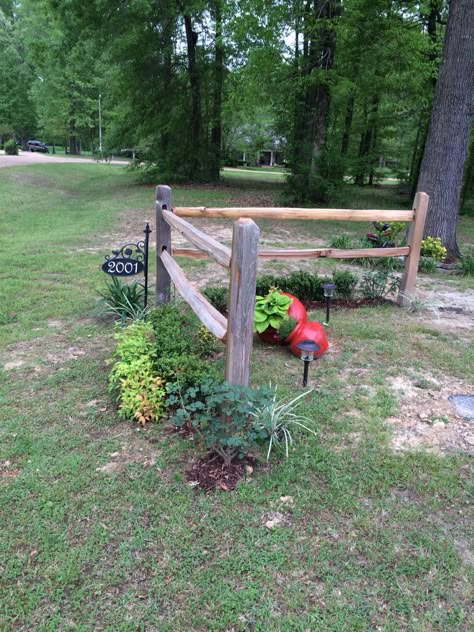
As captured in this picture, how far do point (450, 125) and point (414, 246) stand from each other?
3676mm

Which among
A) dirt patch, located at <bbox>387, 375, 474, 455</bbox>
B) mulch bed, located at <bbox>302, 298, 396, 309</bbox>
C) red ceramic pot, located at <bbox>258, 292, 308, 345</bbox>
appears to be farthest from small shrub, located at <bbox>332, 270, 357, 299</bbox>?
dirt patch, located at <bbox>387, 375, 474, 455</bbox>

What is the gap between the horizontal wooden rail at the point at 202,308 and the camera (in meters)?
2.52

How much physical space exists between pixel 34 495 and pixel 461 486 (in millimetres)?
2074

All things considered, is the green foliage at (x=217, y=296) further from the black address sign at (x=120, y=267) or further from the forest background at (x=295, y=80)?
the forest background at (x=295, y=80)

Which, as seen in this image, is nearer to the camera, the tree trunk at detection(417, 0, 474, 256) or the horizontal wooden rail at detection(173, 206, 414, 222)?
the horizontal wooden rail at detection(173, 206, 414, 222)

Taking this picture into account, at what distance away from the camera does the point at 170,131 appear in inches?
709

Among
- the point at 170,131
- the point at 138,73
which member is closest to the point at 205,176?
the point at 170,131

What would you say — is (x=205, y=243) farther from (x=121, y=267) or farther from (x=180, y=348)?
(x=121, y=267)

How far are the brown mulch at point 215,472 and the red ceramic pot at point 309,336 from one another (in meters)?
1.48

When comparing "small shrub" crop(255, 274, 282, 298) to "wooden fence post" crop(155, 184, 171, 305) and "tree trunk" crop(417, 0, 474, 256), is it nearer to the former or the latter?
"wooden fence post" crop(155, 184, 171, 305)

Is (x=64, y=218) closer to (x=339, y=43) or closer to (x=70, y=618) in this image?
(x=339, y=43)

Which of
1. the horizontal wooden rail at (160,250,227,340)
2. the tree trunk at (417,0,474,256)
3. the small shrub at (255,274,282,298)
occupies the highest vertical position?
the tree trunk at (417,0,474,256)

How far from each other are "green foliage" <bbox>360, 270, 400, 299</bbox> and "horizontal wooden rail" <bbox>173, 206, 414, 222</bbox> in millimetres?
740

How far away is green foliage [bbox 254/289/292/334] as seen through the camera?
392 centimetres
